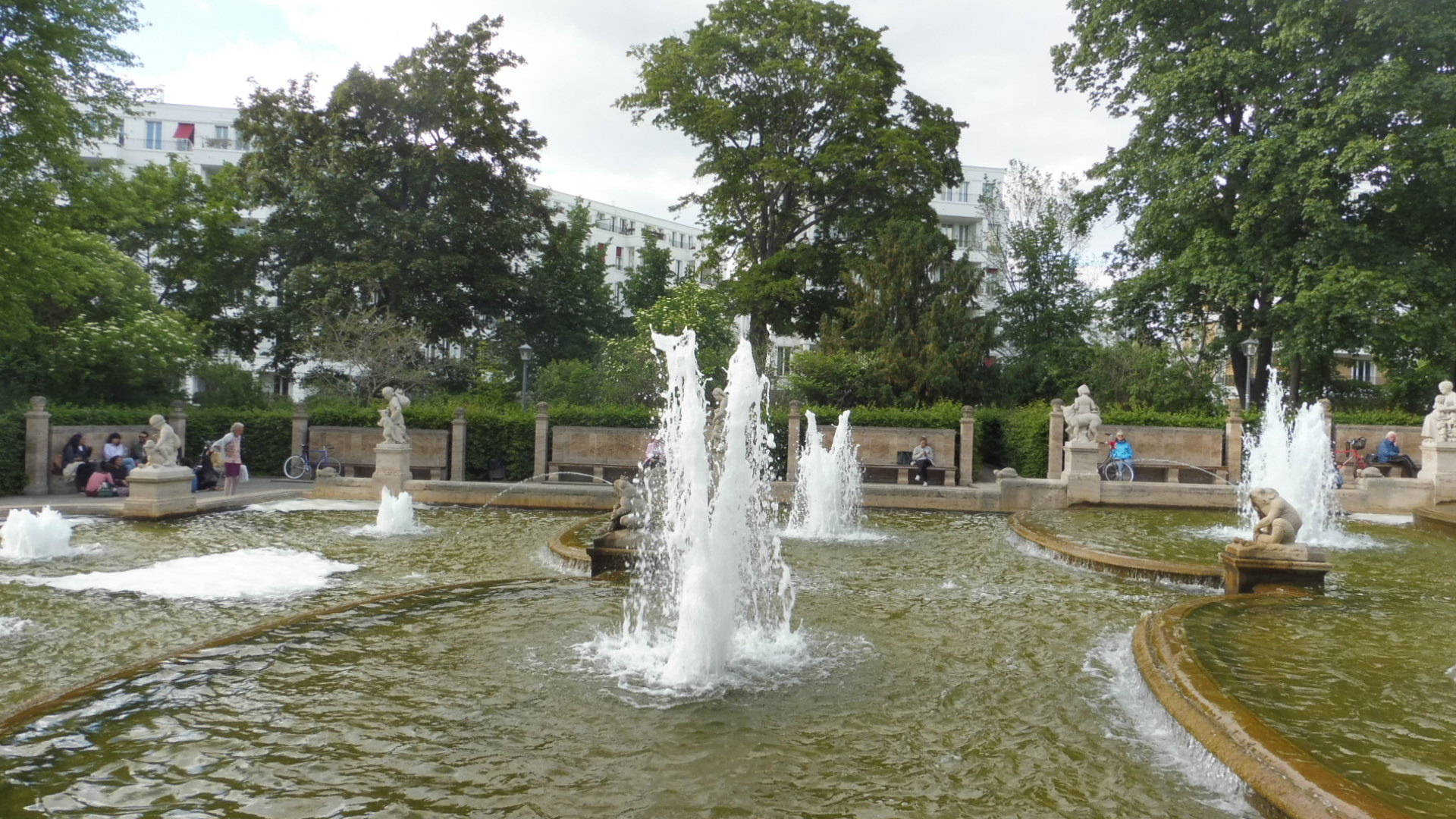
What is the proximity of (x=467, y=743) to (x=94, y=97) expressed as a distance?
77.0 ft

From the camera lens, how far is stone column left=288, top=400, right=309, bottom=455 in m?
24.3

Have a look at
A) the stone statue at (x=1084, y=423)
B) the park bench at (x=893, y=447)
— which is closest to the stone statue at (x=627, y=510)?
the stone statue at (x=1084, y=423)

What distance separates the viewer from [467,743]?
529cm

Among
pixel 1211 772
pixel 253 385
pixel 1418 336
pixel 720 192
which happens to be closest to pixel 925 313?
pixel 720 192

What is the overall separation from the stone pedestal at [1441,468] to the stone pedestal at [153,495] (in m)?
21.9

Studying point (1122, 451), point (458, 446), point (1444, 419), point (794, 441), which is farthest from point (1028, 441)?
point (458, 446)

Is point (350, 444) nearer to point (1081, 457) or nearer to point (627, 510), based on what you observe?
point (627, 510)

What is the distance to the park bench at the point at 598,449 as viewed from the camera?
2478 centimetres

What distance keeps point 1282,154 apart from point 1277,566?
20224mm

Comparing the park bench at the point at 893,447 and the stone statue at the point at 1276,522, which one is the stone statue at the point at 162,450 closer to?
the park bench at the point at 893,447

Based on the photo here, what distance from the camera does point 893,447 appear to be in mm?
25688

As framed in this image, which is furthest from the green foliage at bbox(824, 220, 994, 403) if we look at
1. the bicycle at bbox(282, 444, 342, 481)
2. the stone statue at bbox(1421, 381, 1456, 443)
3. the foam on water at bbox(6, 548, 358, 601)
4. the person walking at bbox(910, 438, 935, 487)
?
the foam on water at bbox(6, 548, 358, 601)

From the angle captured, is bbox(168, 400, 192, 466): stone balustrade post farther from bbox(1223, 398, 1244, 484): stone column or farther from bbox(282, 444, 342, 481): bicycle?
bbox(1223, 398, 1244, 484): stone column

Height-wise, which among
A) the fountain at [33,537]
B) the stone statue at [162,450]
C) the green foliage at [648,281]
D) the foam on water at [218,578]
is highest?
the green foliage at [648,281]
